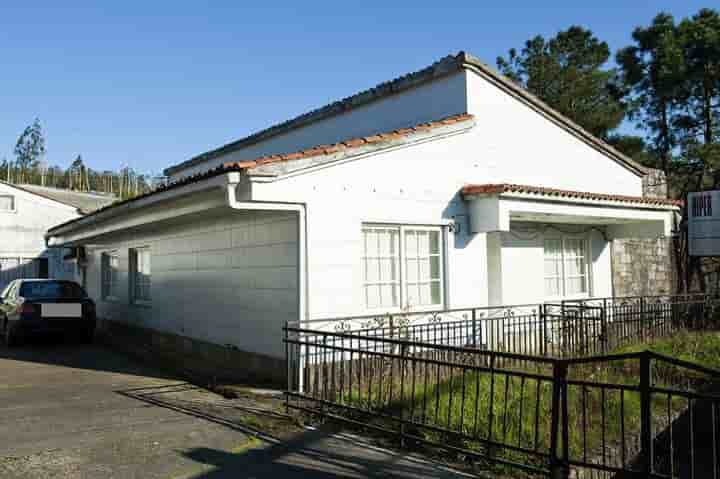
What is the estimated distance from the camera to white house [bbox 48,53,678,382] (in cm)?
820

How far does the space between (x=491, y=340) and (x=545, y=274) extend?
3.53m

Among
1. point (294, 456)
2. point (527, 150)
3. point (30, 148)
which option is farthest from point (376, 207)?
point (30, 148)

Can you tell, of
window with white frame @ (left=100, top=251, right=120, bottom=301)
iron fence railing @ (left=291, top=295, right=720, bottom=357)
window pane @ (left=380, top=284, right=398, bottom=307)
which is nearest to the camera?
iron fence railing @ (left=291, top=295, right=720, bottom=357)

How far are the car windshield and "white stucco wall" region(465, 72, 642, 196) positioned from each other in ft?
30.9

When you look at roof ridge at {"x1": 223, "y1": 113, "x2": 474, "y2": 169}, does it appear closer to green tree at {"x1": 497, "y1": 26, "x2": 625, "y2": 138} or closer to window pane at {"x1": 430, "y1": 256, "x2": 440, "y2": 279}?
window pane at {"x1": 430, "y1": 256, "x2": 440, "y2": 279}

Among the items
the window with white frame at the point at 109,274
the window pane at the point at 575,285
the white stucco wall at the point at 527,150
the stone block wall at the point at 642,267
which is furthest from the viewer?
the window with white frame at the point at 109,274

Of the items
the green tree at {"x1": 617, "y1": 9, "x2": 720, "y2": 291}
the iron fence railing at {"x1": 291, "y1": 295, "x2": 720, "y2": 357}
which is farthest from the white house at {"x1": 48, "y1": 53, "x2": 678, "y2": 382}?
the green tree at {"x1": 617, "y1": 9, "x2": 720, "y2": 291}

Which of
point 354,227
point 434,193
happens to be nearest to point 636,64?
point 434,193

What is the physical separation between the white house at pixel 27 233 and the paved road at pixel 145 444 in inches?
675

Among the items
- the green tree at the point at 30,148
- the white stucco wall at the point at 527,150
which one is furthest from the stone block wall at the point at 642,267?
the green tree at the point at 30,148

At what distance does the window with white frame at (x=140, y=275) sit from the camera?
13.8m

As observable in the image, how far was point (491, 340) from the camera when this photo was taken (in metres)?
9.57

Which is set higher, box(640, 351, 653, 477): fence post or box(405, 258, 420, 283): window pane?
box(405, 258, 420, 283): window pane

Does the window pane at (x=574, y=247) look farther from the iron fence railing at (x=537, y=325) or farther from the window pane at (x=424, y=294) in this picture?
the window pane at (x=424, y=294)
